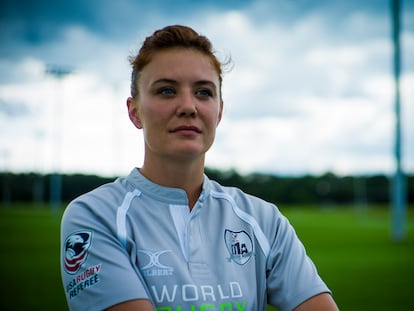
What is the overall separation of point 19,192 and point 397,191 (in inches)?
2656

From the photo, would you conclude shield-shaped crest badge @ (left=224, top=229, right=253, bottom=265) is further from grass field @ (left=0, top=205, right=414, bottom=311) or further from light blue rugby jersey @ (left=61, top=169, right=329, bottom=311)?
grass field @ (left=0, top=205, right=414, bottom=311)

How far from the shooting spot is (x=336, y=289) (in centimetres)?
805

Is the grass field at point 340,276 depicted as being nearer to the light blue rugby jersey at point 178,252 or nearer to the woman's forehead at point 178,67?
the light blue rugby jersey at point 178,252

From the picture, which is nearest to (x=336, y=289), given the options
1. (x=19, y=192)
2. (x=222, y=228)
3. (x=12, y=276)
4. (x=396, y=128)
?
(x=12, y=276)

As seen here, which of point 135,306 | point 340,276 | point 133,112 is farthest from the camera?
point 340,276

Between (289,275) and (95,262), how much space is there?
0.70 metres

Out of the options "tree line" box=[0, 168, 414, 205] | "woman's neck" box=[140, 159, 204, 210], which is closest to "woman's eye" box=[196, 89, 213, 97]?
"woman's neck" box=[140, 159, 204, 210]

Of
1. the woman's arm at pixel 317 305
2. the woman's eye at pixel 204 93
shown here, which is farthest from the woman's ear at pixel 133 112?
the woman's arm at pixel 317 305

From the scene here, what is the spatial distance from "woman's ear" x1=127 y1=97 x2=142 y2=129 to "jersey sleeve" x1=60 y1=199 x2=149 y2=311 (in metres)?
0.36

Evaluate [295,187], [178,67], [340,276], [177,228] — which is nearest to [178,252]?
[177,228]

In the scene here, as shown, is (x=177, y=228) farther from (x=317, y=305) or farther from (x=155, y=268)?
(x=317, y=305)

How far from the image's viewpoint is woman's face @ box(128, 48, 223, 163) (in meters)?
1.70

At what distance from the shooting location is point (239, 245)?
1.77m

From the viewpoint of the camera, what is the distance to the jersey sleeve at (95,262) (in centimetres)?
151
